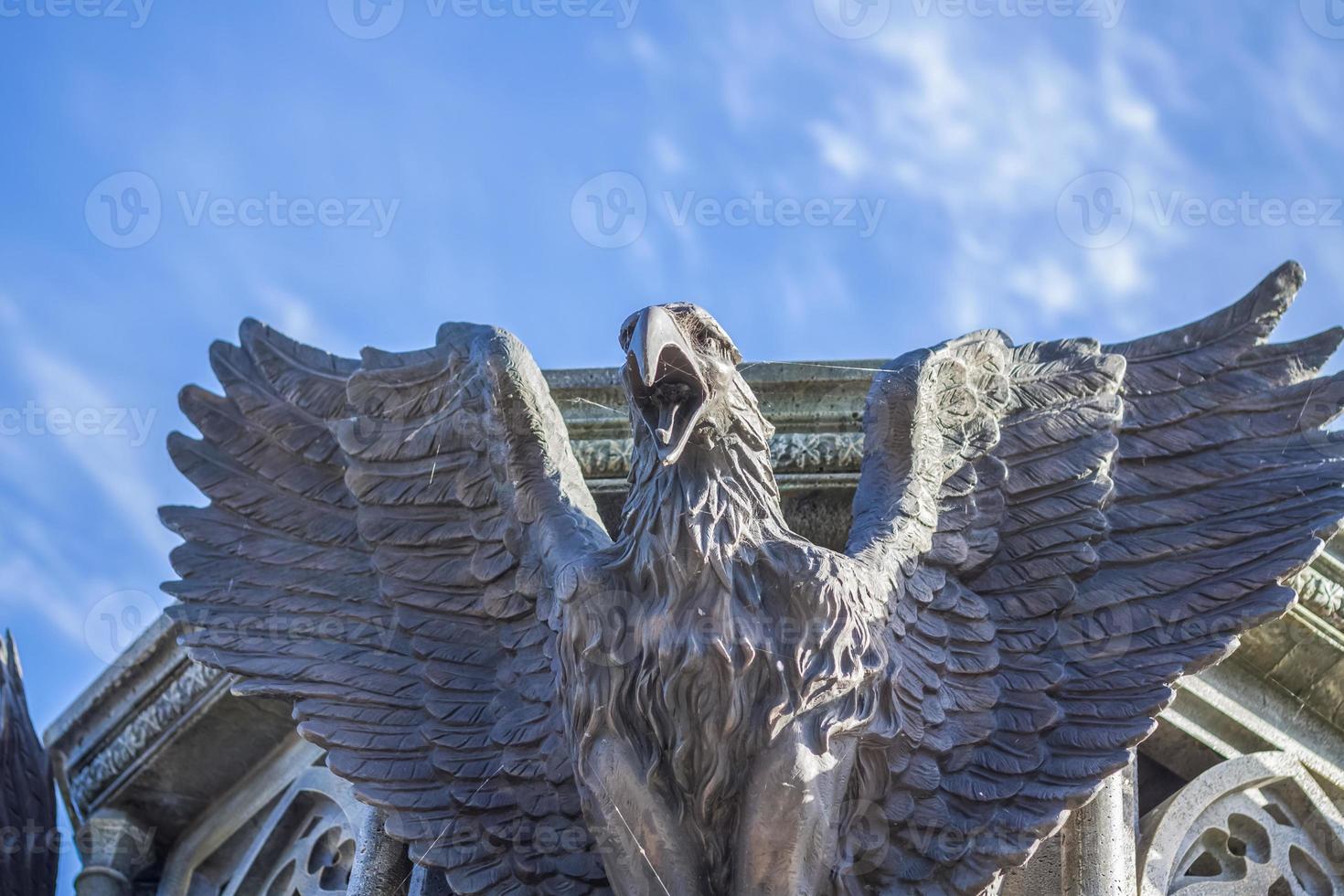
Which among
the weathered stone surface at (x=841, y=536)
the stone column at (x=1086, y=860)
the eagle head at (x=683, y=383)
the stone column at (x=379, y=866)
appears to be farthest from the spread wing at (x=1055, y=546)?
the stone column at (x=379, y=866)

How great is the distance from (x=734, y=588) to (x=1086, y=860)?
1.13 metres

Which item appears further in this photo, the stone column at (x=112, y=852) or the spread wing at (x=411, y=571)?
the stone column at (x=112, y=852)

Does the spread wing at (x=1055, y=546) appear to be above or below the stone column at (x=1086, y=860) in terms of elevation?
above

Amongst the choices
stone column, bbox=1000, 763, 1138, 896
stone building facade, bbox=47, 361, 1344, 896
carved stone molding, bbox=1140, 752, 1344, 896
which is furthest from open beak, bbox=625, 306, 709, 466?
carved stone molding, bbox=1140, 752, 1344, 896

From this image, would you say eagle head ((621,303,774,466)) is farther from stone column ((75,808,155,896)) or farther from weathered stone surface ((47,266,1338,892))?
stone column ((75,808,155,896))

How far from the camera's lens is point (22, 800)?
523cm

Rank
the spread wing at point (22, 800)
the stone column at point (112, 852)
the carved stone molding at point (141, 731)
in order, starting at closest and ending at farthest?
the spread wing at point (22, 800)
the carved stone molding at point (141, 731)
the stone column at point (112, 852)

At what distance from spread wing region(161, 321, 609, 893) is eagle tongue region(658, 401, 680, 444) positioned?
1.48 ft

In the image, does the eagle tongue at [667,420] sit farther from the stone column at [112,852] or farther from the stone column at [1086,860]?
the stone column at [112,852]

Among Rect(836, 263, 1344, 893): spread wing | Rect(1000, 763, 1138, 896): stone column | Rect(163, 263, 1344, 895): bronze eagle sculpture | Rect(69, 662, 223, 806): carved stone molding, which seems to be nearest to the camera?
Rect(163, 263, 1344, 895): bronze eagle sculpture

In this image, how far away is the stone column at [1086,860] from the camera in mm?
4055

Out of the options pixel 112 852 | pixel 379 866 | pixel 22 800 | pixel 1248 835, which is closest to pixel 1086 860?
pixel 1248 835

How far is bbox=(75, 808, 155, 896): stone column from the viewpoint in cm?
536

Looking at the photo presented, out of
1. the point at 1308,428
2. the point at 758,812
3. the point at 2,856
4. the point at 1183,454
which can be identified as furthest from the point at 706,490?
the point at 2,856
